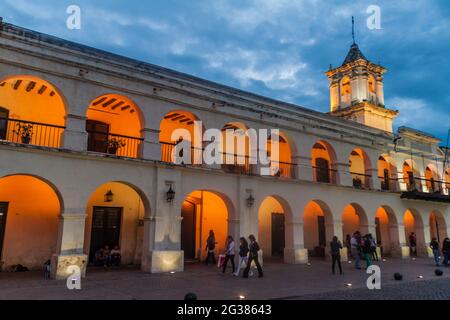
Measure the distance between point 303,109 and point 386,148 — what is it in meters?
6.88

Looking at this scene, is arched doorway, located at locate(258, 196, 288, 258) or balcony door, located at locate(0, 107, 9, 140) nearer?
balcony door, located at locate(0, 107, 9, 140)

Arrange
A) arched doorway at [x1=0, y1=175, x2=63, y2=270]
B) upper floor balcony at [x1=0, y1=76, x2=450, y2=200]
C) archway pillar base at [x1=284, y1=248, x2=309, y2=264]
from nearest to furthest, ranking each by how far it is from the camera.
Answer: arched doorway at [x1=0, y1=175, x2=63, y2=270] → upper floor balcony at [x1=0, y1=76, x2=450, y2=200] → archway pillar base at [x1=284, y1=248, x2=309, y2=264]

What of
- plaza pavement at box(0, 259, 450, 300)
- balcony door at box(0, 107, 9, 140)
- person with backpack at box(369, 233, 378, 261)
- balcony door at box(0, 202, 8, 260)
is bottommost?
plaza pavement at box(0, 259, 450, 300)

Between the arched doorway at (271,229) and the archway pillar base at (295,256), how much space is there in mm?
3247

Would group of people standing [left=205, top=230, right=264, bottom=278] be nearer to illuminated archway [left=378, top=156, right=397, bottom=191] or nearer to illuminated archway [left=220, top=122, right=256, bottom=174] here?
illuminated archway [left=220, top=122, right=256, bottom=174]

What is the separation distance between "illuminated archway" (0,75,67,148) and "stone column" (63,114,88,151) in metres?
0.87

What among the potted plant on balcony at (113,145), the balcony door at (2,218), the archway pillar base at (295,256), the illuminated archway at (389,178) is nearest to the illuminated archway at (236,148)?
the archway pillar base at (295,256)

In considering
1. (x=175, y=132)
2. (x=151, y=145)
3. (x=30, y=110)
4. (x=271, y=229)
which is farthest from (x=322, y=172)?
(x=30, y=110)

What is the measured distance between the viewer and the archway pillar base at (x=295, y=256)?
728 inches

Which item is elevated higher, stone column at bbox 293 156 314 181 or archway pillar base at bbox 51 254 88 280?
stone column at bbox 293 156 314 181

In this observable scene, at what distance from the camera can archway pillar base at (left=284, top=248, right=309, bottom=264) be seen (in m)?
18.5

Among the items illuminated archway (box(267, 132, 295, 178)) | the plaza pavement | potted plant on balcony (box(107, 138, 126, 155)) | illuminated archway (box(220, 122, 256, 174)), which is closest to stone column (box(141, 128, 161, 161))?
potted plant on balcony (box(107, 138, 126, 155))

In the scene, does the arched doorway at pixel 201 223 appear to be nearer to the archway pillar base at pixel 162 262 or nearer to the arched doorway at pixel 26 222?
the archway pillar base at pixel 162 262

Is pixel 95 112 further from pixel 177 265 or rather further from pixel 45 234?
pixel 177 265
